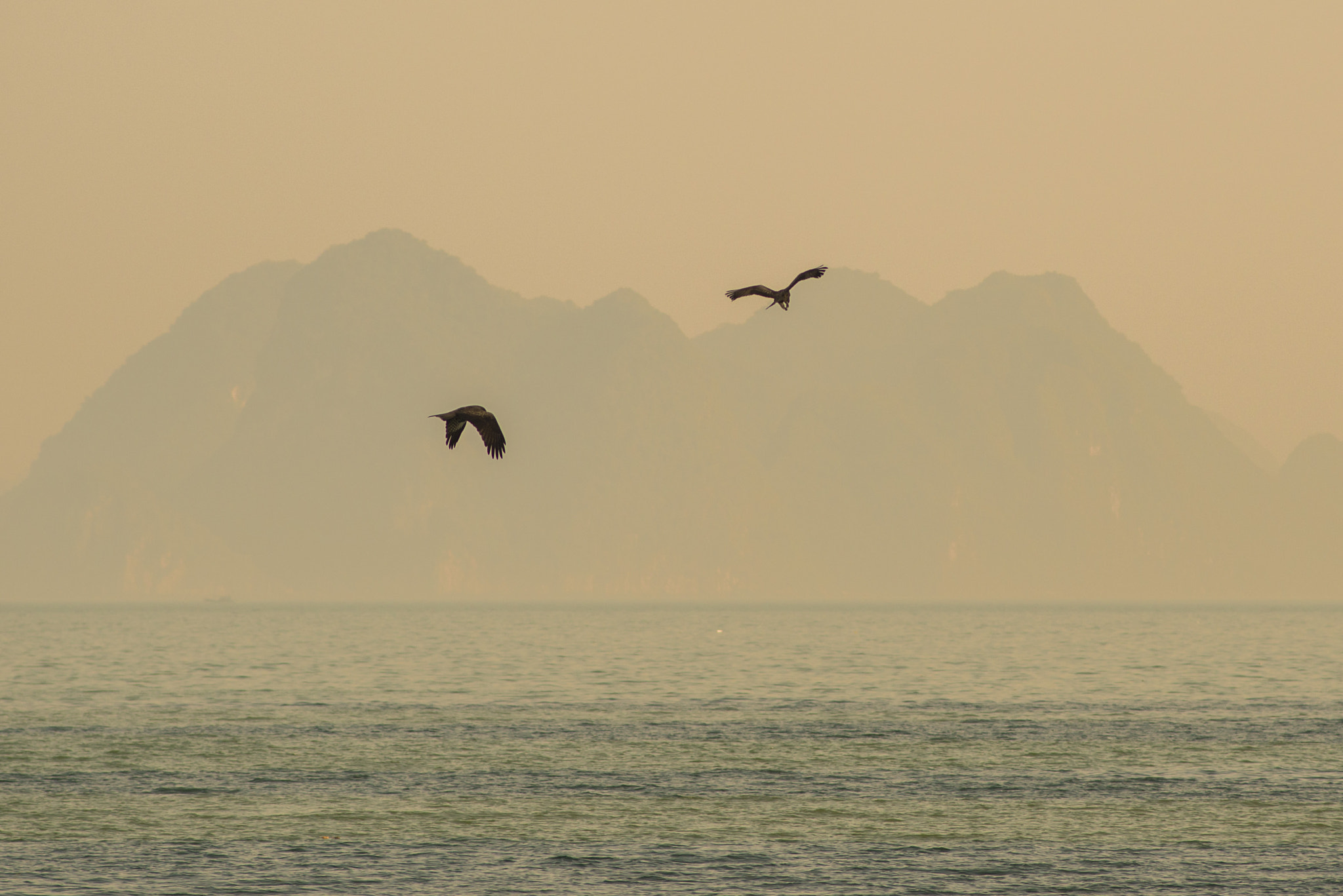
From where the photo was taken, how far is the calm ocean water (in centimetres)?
3791

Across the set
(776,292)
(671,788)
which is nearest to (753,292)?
(776,292)

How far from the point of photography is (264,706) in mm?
86562

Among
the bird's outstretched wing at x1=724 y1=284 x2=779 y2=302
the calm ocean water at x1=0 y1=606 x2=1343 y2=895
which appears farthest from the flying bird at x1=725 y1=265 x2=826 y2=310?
the calm ocean water at x1=0 y1=606 x2=1343 y2=895

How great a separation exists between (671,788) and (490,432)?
68.0 ft

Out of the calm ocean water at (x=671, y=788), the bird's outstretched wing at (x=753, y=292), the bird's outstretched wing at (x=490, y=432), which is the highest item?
the bird's outstretched wing at (x=753, y=292)

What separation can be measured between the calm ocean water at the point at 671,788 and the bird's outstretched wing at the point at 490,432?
9760 millimetres

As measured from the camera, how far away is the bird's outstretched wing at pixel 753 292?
34.0 metres

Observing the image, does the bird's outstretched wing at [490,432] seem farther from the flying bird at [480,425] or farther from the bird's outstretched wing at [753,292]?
the bird's outstretched wing at [753,292]

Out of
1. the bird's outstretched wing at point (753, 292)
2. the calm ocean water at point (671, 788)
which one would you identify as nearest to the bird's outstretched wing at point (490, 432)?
the bird's outstretched wing at point (753, 292)

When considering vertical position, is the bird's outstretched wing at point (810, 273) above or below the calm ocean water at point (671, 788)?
above

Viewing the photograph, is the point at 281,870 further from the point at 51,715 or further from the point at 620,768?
the point at 51,715

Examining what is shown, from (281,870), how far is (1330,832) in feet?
85.7

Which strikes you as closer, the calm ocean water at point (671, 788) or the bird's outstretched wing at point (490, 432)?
the bird's outstretched wing at point (490, 432)

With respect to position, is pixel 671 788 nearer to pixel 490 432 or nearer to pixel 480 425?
pixel 490 432
